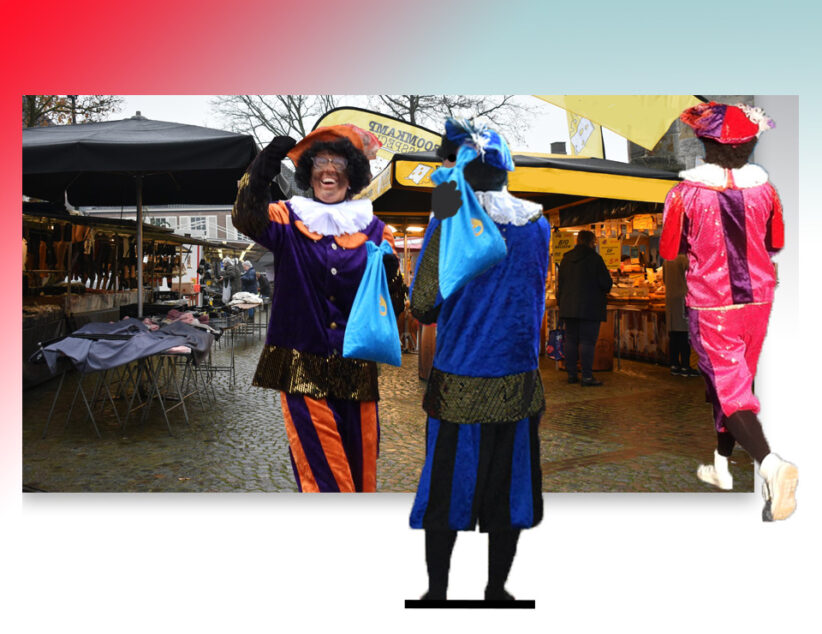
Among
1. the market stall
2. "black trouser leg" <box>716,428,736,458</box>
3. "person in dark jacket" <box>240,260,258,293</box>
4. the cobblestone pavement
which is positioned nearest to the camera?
"black trouser leg" <box>716,428,736,458</box>

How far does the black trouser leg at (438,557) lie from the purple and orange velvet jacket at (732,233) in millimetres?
1977

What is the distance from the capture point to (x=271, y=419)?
5.80 meters

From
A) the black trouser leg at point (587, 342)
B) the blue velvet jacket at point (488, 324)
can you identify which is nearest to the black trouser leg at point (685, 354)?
the black trouser leg at point (587, 342)

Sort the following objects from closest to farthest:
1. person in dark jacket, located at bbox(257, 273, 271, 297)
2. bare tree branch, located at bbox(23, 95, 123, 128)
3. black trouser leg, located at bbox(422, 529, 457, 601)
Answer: black trouser leg, located at bbox(422, 529, 457, 601), bare tree branch, located at bbox(23, 95, 123, 128), person in dark jacket, located at bbox(257, 273, 271, 297)

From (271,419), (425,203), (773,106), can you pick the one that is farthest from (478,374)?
(425,203)

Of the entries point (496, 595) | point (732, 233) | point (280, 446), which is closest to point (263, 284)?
point (280, 446)

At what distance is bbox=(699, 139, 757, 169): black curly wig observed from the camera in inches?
145

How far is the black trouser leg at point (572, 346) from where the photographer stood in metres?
7.70

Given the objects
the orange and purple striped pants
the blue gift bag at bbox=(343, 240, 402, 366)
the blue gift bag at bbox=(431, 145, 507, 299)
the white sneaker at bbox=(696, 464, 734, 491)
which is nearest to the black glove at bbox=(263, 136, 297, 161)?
the blue gift bag at bbox=(343, 240, 402, 366)

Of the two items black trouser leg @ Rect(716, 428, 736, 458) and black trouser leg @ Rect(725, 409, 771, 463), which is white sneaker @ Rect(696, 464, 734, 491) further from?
black trouser leg @ Rect(725, 409, 771, 463)

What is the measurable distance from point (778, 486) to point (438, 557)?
1.98m

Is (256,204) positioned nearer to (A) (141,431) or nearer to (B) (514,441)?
(B) (514,441)

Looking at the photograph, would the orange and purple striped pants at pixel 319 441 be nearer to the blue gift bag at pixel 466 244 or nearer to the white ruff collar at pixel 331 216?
the white ruff collar at pixel 331 216

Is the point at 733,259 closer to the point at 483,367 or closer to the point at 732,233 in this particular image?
the point at 732,233
